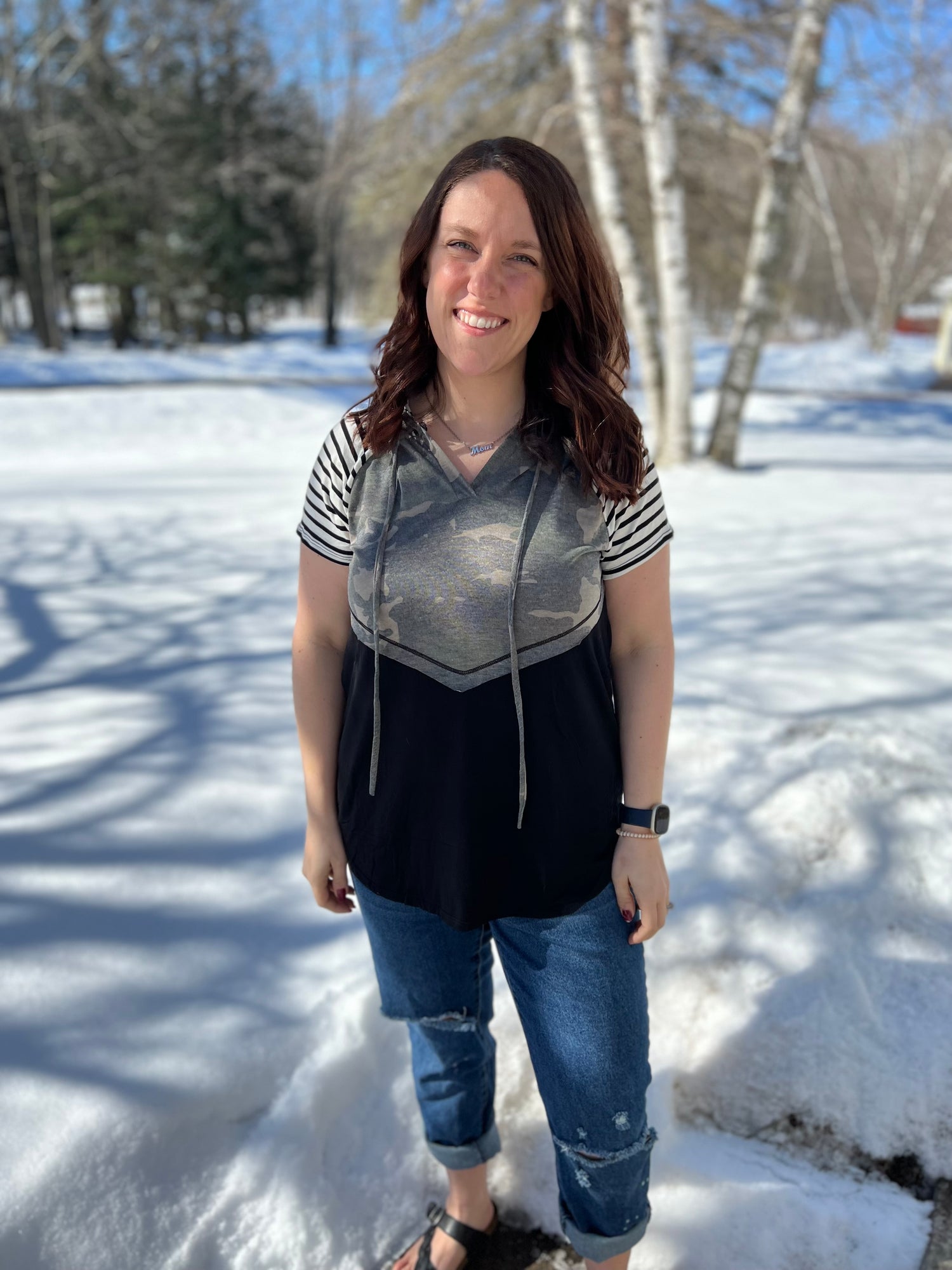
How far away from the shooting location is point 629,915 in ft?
4.97

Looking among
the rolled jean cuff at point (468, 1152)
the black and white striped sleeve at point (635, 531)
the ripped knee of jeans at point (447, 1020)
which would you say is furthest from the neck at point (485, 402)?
the rolled jean cuff at point (468, 1152)

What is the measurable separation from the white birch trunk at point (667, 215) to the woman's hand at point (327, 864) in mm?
8678

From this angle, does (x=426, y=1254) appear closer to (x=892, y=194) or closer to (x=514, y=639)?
(x=514, y=639)

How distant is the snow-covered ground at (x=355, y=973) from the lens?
1.87 meters

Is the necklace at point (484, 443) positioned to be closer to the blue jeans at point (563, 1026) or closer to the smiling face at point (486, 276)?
the smiling face at point (486, 276)

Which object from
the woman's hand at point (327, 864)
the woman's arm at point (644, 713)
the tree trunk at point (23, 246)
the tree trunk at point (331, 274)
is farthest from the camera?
the tree trunk at point (331, 274)

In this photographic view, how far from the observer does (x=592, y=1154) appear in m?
1.56

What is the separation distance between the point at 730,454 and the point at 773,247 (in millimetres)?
2007

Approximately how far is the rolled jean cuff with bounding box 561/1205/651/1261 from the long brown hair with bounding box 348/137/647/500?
1.22 meters

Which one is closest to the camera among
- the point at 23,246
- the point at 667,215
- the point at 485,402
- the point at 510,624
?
the point at 510,624

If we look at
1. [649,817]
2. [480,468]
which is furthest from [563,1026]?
[480,468]

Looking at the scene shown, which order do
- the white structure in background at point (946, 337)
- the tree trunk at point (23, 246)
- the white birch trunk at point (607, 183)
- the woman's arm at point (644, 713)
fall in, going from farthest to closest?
the white structure in background at point (946, 337), the tree trunk at point (23, 246), the white birch trunk at point (607, 183), the woman's arm at point (644, 713)

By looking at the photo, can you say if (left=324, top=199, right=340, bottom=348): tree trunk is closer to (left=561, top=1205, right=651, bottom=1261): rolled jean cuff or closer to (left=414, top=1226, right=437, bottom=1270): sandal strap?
(left=414, top=1226, right=437, bottom=1270): sandal strap

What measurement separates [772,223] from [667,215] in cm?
104
